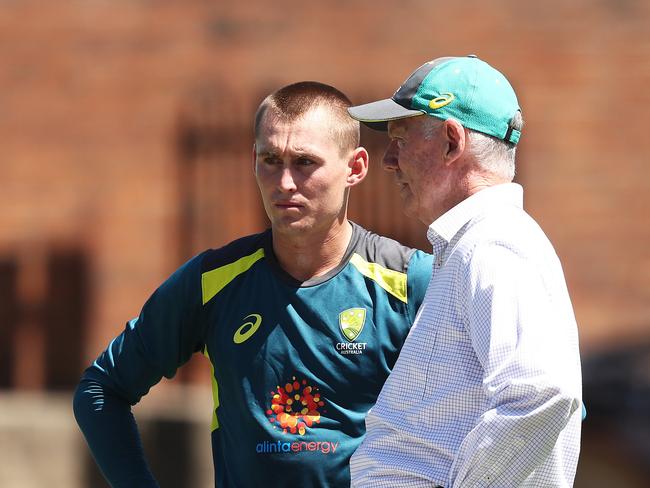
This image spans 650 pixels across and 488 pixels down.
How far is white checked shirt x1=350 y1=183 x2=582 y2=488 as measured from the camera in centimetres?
259

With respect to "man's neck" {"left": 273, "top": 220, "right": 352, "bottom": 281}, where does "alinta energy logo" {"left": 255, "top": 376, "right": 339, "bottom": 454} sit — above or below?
below

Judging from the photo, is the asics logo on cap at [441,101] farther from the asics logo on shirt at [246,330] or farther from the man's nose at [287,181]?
the asics logo on shirt at [246,330]

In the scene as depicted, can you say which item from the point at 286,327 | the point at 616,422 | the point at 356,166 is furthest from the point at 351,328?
the point at 616,422

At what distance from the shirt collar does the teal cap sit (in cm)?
16

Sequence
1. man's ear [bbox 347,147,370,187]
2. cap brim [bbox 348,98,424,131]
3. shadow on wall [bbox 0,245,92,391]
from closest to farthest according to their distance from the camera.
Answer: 1. cap brim [bbox 348,98,424,131]
2. man's ear [bbox 347,147,370,187]
3. shadow on wall [bbox 0,245,92,391]

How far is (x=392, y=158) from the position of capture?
312 cm

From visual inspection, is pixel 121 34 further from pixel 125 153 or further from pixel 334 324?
pixel 334 324

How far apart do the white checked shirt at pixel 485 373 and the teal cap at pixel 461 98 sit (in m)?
0.17

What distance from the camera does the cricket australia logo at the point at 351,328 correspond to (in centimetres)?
348

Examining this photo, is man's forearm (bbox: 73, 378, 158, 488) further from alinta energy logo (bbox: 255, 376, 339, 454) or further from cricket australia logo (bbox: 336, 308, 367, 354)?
cricket australia logo (bbox: 336, 308, 367, 354)

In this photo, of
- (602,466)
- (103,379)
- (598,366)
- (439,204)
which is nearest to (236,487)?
(103,379)

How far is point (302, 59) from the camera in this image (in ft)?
29.6

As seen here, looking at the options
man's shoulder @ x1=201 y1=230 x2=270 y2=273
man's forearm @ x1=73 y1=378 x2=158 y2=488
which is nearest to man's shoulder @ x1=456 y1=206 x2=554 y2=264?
man's shoulder @ x1=201 y1=230 x2=270 y2=273

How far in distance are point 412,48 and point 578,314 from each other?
2.42m
